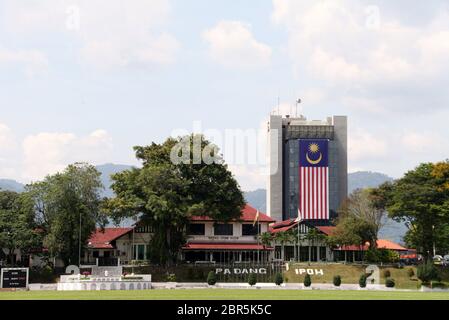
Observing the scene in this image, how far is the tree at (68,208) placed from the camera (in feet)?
252

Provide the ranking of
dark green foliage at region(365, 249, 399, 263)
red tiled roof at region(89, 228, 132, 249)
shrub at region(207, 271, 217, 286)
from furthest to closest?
red tiled roof at region(89, 228, 132, 249) → dark green foliage at region(365, 249, 399, 263) → shrub at region(207, 271, 217, 286)

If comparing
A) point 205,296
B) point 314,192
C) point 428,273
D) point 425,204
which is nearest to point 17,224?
point 205,296

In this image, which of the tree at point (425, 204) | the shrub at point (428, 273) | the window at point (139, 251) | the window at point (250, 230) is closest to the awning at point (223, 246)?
the window at point (250, 230)

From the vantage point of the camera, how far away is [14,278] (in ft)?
201

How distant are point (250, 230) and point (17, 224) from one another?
29260 mm

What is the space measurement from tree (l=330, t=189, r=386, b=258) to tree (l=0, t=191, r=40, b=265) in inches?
1352

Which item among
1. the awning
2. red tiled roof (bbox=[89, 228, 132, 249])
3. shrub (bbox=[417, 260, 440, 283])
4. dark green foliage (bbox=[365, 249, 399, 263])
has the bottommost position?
shrub (bbox=[417, 260, 440, 283])

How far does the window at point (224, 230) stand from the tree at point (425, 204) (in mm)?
20446

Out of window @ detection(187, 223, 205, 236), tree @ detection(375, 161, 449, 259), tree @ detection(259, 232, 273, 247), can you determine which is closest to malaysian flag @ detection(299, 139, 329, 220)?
tree @ detection(259, 232, 273, 247)

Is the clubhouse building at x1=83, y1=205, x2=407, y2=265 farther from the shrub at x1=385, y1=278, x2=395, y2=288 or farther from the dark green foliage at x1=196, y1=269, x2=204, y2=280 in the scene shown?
the shrub at x1=385, y1=278, x2=395, y2=288

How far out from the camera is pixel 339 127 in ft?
476

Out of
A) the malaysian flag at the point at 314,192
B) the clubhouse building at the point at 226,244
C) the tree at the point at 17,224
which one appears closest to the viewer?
the tree at the point at 17,224

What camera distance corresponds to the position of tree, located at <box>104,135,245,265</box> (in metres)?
75.6

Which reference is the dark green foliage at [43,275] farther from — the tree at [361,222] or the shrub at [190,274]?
the tree at [361,222]
